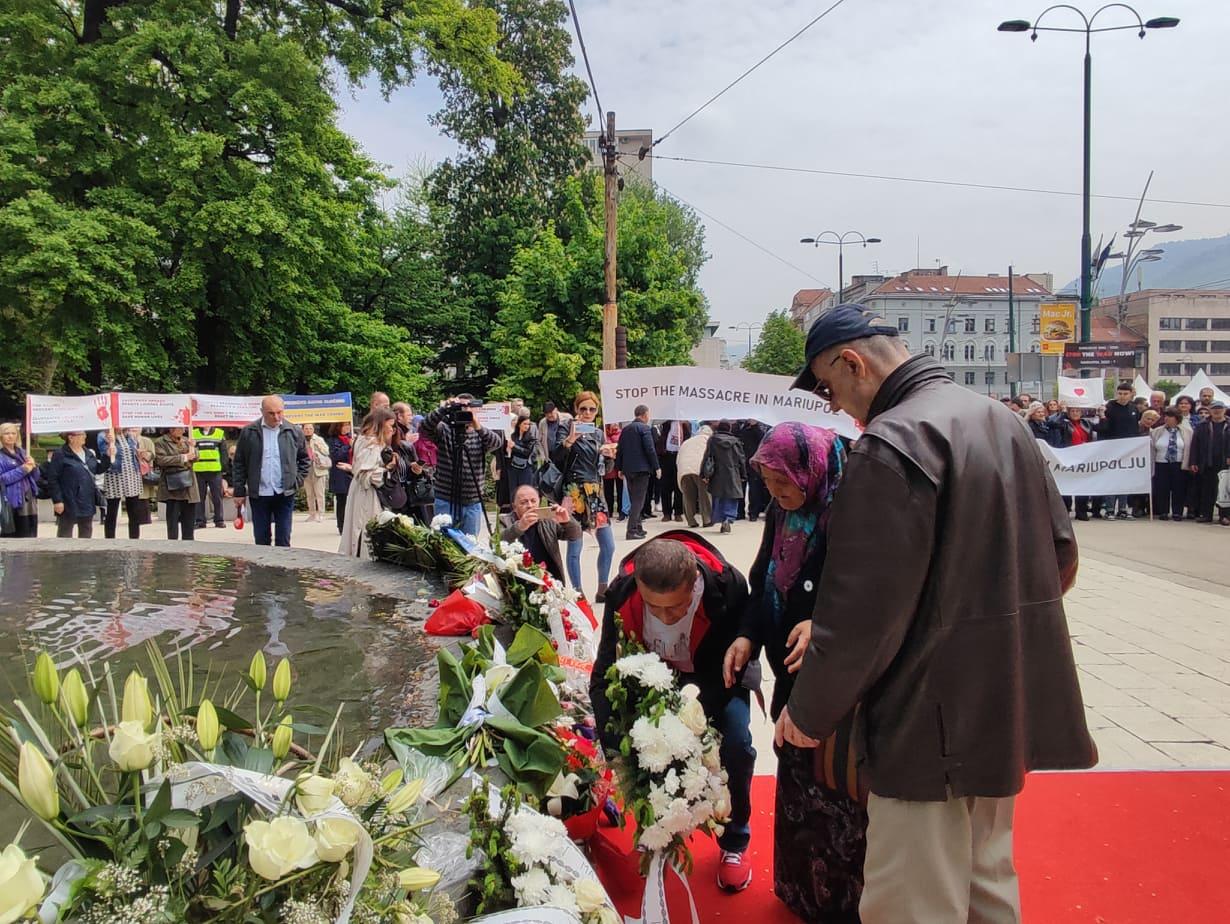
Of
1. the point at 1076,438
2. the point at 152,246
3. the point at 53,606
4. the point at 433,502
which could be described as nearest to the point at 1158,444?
the point at 1076,438

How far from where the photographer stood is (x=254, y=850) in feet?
4.51

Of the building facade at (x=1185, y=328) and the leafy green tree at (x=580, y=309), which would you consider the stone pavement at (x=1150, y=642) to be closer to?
the leafy green tree at (x=580, y=309)

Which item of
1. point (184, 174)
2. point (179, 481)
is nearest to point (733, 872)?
point (179, 481)

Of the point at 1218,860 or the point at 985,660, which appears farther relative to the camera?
the point at 1218,860

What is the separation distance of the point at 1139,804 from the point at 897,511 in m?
2.77

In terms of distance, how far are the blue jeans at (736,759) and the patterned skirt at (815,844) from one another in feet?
0.69

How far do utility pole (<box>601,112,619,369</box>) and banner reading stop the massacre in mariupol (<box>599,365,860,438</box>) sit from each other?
3.29m

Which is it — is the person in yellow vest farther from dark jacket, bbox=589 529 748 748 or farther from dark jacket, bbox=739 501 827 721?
dark jacket, bbox=739 501 827 721

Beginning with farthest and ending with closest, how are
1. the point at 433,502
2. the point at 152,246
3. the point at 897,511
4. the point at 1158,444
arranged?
1. the point at 152,246
2. the point at 1158,444
3. the point at 433,502
4. the point at 897,511

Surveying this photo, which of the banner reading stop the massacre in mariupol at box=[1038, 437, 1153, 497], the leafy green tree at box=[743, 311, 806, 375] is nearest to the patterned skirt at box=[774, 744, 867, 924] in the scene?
the banner reading stop the massacre in mariupol at box=[1038, 437, 1153, 497]

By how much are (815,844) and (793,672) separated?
0.69m

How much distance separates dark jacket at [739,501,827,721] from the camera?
2.94 m

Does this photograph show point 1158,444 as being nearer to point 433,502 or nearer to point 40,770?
point 433,502

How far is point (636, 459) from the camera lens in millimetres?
11531
